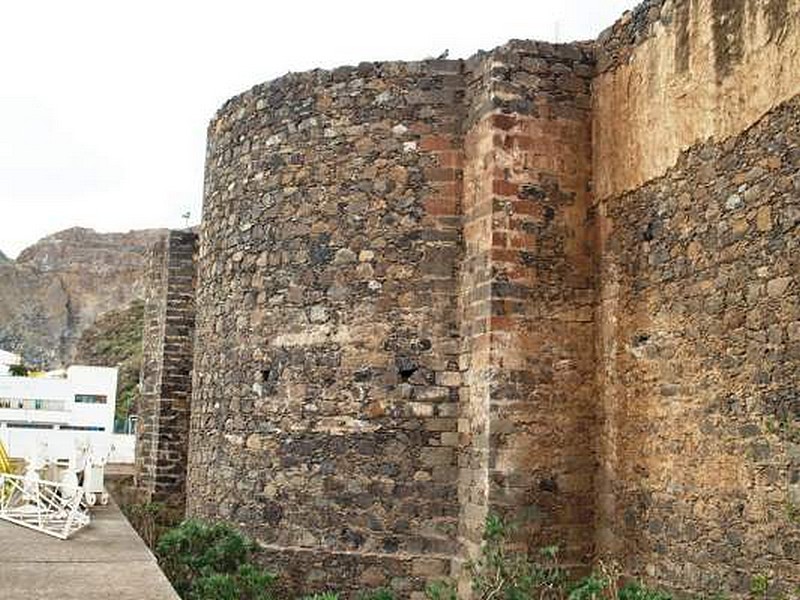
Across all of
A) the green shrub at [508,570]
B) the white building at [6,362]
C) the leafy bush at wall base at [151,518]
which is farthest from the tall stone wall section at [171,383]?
the white building at [6,362]

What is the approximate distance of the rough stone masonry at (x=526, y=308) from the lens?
6.23 meters

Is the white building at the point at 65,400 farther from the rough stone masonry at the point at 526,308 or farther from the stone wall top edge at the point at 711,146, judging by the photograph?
the stone wall top edge at the point at 711,146

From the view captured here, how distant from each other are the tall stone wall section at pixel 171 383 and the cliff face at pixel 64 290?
63591mm

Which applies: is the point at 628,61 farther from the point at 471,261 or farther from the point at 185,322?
the point at 185,322

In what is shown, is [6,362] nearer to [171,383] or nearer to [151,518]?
[171,383]

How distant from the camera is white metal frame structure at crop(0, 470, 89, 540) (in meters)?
7.73

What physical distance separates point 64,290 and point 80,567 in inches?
3037

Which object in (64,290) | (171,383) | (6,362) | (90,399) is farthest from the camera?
(64,290)

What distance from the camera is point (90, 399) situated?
106 feet

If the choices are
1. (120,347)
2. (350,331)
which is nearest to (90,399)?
(120,347)

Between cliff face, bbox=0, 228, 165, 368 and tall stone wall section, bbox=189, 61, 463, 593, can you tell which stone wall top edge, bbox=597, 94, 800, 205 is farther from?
cliff face, bbox=0, 228, 165, 368

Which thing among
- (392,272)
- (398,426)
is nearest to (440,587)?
(398,426)

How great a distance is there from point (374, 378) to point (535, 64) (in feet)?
9.48

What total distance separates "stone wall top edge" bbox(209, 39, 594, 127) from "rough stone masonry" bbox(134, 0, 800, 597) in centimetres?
2
